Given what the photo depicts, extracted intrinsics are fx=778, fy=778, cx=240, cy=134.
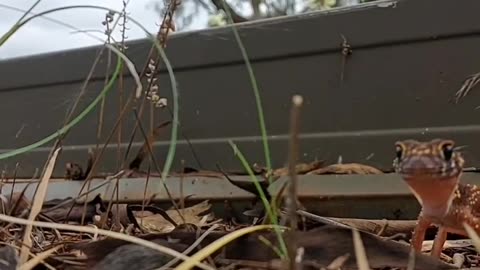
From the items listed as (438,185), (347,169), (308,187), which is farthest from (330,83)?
(438,185)

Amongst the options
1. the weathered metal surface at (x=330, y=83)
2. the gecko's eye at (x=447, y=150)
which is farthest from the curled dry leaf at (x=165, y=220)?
the weathered metal surface at (x=330, y=83)

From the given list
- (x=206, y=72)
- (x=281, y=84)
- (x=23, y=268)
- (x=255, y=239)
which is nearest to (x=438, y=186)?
(x=255, y=239)

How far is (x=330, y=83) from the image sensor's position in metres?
3.02

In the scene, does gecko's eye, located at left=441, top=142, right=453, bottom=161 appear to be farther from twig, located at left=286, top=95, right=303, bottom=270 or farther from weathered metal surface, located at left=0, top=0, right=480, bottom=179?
weathered metal surface, located at left=0, top=0, right=480, bottom=179

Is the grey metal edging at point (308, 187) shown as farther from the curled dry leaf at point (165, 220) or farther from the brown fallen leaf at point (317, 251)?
the brown fallen leaf at point (317, 251)

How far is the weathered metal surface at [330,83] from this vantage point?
9.11 feet

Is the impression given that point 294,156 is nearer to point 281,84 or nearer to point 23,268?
point 23,268

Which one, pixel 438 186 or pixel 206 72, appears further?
pixel 206 72

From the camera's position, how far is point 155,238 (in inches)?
47.3

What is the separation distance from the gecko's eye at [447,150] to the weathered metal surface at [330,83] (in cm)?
146

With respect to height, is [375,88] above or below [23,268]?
above

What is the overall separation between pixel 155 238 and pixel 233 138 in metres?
2.12

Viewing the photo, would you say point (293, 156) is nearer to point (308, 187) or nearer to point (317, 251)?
point (317, 251)

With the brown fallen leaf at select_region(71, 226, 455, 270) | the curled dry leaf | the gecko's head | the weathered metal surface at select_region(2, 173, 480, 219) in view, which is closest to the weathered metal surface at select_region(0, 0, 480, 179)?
the weathered metal surface at select_region(2, 173, 480, 219)
